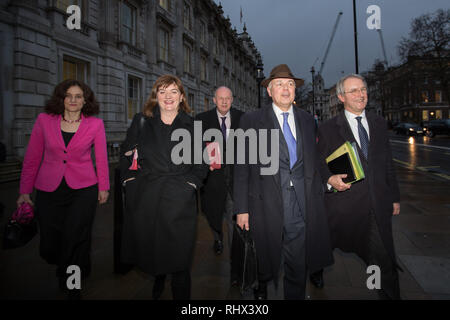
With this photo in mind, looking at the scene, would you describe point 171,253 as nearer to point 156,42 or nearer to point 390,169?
point 390,169

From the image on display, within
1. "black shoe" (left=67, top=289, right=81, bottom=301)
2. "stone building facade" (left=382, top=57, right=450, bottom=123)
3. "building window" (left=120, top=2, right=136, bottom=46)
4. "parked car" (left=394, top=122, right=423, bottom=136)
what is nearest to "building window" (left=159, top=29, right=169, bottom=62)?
"building window" (left=120, top=2, right=136, bottom=46)

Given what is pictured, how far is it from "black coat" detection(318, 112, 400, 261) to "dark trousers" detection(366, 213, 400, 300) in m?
0.04

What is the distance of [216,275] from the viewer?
113 inches

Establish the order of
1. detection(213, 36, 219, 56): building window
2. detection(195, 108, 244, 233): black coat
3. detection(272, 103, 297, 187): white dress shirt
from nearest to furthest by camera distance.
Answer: detection(272, 103, 297, 187): white dress shirt < detection(195, 108, 244, 233): black coat < detection(213, 36, 219, 56): building window

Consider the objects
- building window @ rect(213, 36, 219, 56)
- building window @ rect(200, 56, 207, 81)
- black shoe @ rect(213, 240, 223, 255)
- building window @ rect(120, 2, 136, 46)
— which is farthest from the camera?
building window @ rect(213, 36, 219, 56)

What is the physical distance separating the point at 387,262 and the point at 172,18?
69.1 feet

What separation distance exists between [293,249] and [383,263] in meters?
0.81

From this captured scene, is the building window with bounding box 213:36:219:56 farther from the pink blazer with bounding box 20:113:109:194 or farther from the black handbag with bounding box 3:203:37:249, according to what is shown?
the black handbag with bounding box 3:203:37:249

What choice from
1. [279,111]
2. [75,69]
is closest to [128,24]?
[75,69]

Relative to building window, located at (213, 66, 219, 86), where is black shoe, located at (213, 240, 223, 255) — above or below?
below

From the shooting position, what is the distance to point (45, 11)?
976 centimetres

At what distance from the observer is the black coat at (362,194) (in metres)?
2.35

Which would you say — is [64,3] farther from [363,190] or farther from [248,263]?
[363,190]

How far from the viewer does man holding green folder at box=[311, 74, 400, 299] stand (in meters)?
2.31
